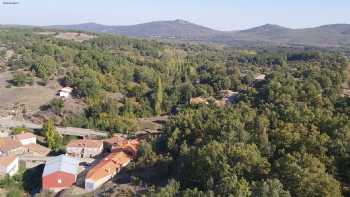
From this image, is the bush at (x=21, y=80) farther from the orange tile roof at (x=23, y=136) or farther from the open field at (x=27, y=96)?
the orange tile roof at (x=23, y=136)

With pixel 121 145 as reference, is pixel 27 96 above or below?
below

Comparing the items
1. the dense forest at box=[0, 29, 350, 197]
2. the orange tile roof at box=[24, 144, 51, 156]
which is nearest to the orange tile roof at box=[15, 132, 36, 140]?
the orange tile roof at box=[24, 144, 51, 156]

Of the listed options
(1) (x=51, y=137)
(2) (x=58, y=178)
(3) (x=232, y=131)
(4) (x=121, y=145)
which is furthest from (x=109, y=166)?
(1) (x=51, y=137)

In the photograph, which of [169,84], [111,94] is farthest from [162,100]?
[169,84]

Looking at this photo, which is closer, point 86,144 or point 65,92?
point 86,144

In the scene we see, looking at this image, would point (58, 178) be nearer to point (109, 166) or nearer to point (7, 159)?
point (109, 166)

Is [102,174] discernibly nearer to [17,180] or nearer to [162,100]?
[17,180]

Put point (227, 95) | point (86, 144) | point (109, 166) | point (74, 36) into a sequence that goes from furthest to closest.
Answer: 1. point (74, 36)
2. point (227, 95)
3. point (86, 144)
4. point (109, 166)
